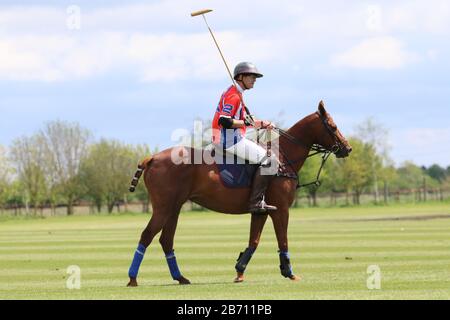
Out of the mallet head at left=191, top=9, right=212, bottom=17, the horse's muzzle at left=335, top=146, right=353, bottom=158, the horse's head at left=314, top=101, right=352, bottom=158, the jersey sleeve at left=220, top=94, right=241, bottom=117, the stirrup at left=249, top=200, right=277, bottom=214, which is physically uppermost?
the mallet head at left=191, top=9, right=212, bottom=17

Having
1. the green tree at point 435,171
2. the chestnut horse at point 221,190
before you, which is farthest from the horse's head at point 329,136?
the green tree at point 435,171

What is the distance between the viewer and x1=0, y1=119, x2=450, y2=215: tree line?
109062 millimetres

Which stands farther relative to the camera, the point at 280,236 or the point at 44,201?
the point at 44,201

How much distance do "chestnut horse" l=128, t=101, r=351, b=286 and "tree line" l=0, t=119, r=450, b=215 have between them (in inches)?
3437

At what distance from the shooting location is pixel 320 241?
31594 mm

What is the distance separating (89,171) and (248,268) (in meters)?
90.9

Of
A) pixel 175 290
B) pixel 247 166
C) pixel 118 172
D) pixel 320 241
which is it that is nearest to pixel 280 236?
pixel 247 166

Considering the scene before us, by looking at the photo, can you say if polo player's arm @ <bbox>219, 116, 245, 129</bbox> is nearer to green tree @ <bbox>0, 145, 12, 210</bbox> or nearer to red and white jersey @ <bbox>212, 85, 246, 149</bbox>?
red and white jersey @ <bbox>212, 85, 246, 149</bbox>

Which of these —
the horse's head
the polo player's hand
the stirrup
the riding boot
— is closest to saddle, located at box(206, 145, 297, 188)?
the riding boot

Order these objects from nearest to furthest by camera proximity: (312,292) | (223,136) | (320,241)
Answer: (312,292), (223,136), (320,241)

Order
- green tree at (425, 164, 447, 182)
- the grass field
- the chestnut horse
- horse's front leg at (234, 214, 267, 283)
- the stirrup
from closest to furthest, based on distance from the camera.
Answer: the grass field
the chestnut horse
the stirrup
horse's front leg at (234, 214, 267, 283)
green tree at (425, 164, 447, 182)

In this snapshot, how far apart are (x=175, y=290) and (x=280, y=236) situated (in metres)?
2.69

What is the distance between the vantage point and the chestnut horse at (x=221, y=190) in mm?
16750
